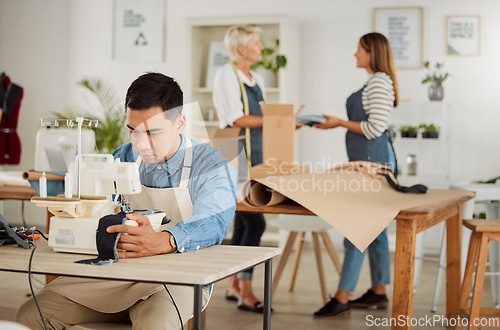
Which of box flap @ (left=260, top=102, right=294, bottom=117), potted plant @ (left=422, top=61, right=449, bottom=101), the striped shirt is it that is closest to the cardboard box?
box flap @ (left=260, top=102, right=294, bottom=117)

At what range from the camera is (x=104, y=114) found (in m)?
7.01

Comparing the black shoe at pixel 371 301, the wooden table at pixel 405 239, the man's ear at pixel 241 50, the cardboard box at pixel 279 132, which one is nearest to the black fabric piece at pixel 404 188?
the wooden table at pixel 405 239

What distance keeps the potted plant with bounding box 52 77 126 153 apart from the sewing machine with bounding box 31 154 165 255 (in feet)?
16.1

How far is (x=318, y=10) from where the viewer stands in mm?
6488

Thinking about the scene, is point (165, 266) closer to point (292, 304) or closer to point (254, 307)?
point (254, 307)

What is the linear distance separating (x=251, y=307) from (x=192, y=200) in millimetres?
1922

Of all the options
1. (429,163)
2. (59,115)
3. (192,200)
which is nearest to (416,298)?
(429,163)

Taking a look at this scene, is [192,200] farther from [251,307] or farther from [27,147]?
[27,147]

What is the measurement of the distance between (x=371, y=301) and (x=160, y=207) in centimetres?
223

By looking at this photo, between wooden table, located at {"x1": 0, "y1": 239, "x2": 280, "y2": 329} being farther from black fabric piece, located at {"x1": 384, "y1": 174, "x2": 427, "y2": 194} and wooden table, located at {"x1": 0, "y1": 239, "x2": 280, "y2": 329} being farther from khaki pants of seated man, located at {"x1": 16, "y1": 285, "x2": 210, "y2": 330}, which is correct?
black fabric piece, located at {"x1": 384, "y1": 174, "x2": 427, "y2": 194}

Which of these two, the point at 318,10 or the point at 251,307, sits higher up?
the point at 318,10

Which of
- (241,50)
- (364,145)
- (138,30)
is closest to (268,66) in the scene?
(138,30)

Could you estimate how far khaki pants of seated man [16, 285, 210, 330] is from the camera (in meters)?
1.76

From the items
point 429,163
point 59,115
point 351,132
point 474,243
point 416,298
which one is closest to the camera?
point 474,243
